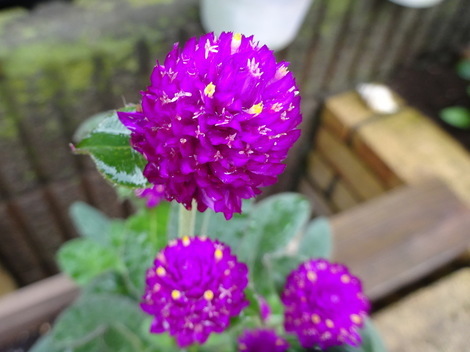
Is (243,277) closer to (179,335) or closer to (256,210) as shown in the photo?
(179,335)

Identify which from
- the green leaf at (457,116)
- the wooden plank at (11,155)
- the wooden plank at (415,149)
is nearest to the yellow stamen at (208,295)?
the wooden plank at (11,155)

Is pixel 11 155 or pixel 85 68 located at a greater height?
pixel 85 68

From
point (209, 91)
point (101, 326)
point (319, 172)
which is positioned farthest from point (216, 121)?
point (319, 172)

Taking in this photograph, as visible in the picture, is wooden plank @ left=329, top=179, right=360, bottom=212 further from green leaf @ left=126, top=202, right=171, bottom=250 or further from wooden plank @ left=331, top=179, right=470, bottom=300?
green leaf @ left=126, top=202, right=171, bottom=250

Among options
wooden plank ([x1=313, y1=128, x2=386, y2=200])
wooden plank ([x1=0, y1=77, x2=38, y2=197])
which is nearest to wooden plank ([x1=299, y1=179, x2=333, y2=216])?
wooden plank ([x1=313, y1=128, x2=386, y2=200])

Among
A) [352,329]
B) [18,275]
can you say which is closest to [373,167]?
[352,329]

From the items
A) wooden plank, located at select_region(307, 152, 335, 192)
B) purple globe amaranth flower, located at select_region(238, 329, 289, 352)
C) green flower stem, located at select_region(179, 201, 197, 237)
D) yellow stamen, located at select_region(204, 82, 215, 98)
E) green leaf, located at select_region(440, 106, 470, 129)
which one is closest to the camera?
yellow stamen, located at select_region(204, 82, 215, 98)

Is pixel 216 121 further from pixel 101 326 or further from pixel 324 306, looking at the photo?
pixel 101 326
